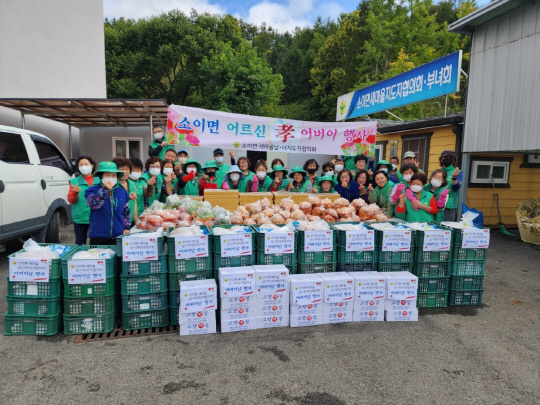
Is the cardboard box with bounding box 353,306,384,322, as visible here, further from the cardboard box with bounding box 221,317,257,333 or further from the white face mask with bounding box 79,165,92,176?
the white face mask with bounding box 79,165,92,176

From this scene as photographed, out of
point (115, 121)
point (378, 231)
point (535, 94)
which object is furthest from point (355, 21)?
point (378, 231)

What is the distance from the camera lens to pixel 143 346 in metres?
3.53

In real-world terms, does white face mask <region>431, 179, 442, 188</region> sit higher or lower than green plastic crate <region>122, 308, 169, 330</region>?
higher

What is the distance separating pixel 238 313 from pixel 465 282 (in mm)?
3051

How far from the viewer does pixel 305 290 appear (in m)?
3.95

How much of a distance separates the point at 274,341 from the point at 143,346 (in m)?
1.33

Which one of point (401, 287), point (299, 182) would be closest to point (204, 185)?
point (299, 182)

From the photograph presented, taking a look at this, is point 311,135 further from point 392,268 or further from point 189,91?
→ point 189,91

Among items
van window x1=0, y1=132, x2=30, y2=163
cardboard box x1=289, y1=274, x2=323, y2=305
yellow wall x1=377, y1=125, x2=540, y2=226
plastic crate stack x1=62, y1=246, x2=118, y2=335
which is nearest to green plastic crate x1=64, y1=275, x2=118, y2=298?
plastic crate stack x1=62, y1=246, x2=118, y2=335

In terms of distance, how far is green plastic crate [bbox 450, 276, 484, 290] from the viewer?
4.62 meters

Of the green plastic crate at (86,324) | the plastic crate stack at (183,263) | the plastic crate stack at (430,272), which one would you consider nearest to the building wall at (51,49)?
the green plastic crate at (86,324)

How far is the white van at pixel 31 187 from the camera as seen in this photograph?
534 centimetres

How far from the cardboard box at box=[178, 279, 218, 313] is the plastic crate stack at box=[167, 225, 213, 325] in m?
0.16

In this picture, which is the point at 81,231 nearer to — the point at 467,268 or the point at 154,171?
the point at 154,171
